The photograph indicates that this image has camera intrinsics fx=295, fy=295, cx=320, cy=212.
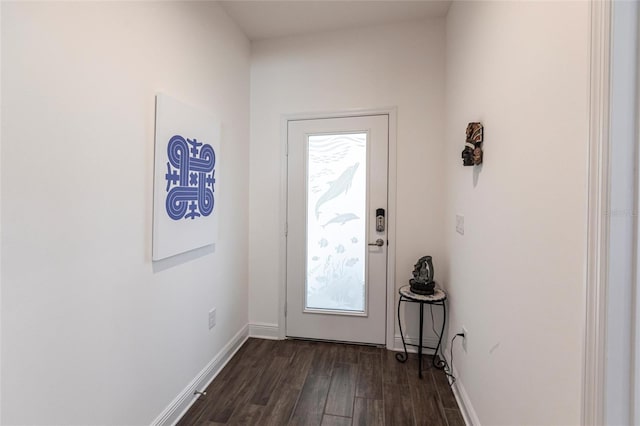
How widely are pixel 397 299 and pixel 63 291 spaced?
223 cm

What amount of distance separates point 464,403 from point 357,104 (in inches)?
91.1

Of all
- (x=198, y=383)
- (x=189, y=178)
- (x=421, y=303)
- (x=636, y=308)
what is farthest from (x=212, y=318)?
(x=636, y=308)

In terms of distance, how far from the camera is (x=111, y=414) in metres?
1.32

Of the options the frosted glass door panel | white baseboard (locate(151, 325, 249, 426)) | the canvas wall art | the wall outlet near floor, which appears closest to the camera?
the canvas wall art

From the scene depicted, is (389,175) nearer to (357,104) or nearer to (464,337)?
(357,104)

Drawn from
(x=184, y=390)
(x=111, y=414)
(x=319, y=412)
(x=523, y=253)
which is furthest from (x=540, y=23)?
(x=184, y=390)

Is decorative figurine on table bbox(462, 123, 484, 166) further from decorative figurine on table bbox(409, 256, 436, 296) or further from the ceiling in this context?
the ceiling

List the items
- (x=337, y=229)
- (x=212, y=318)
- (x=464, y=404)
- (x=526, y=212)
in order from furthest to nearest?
(x=337, y=229)
(x=212, y=318)
(x=464, y=404)
(x=526, y=212)

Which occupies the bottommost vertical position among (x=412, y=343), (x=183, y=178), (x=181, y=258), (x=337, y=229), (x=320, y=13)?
(x=412, y=343)

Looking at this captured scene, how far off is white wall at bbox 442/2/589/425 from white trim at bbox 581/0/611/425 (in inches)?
1.4

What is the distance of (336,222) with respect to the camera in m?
2.64

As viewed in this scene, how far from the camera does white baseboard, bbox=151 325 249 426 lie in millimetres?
1680

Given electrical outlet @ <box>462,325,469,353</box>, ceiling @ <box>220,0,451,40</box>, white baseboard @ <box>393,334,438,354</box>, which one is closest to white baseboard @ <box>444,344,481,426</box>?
electrical outlet @ <box>462,325,469,353</box>

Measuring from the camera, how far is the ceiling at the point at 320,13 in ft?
7.36
